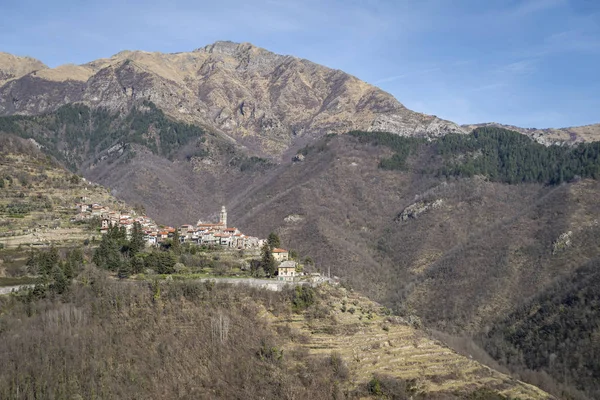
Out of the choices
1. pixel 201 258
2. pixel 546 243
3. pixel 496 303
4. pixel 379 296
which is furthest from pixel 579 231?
pixel 201 258

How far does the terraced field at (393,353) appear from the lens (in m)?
51.3

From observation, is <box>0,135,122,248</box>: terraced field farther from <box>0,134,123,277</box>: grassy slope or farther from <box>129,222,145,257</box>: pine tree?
<box>129,222,145,257</box>: pine tree

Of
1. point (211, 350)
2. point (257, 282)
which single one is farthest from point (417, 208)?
point (211, 350)

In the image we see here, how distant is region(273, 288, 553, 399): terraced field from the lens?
5129 cm

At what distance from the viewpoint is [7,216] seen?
7725 cm

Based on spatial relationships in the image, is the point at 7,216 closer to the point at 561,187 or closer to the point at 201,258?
the point at 201,258

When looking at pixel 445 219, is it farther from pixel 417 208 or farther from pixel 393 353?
pixel 393 353

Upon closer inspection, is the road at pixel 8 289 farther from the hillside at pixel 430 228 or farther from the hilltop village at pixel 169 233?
the hillside at pixel 430 228

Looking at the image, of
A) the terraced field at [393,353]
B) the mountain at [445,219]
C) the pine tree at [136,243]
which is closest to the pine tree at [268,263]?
the terraced field at [393,353]

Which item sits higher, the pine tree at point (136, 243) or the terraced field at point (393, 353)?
the pine tree at point (136, 243)

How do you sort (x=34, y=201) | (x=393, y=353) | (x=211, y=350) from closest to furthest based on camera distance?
(x=211, y=350) < (x=393, y=353) < (x=34, y=201)

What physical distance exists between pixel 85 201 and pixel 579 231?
79.2m

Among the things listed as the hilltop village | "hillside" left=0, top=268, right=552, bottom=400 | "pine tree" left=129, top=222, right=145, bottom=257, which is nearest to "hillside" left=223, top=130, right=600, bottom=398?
"hillside" left=0, top=268, right=552, bottom=400

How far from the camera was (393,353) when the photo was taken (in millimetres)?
55156
